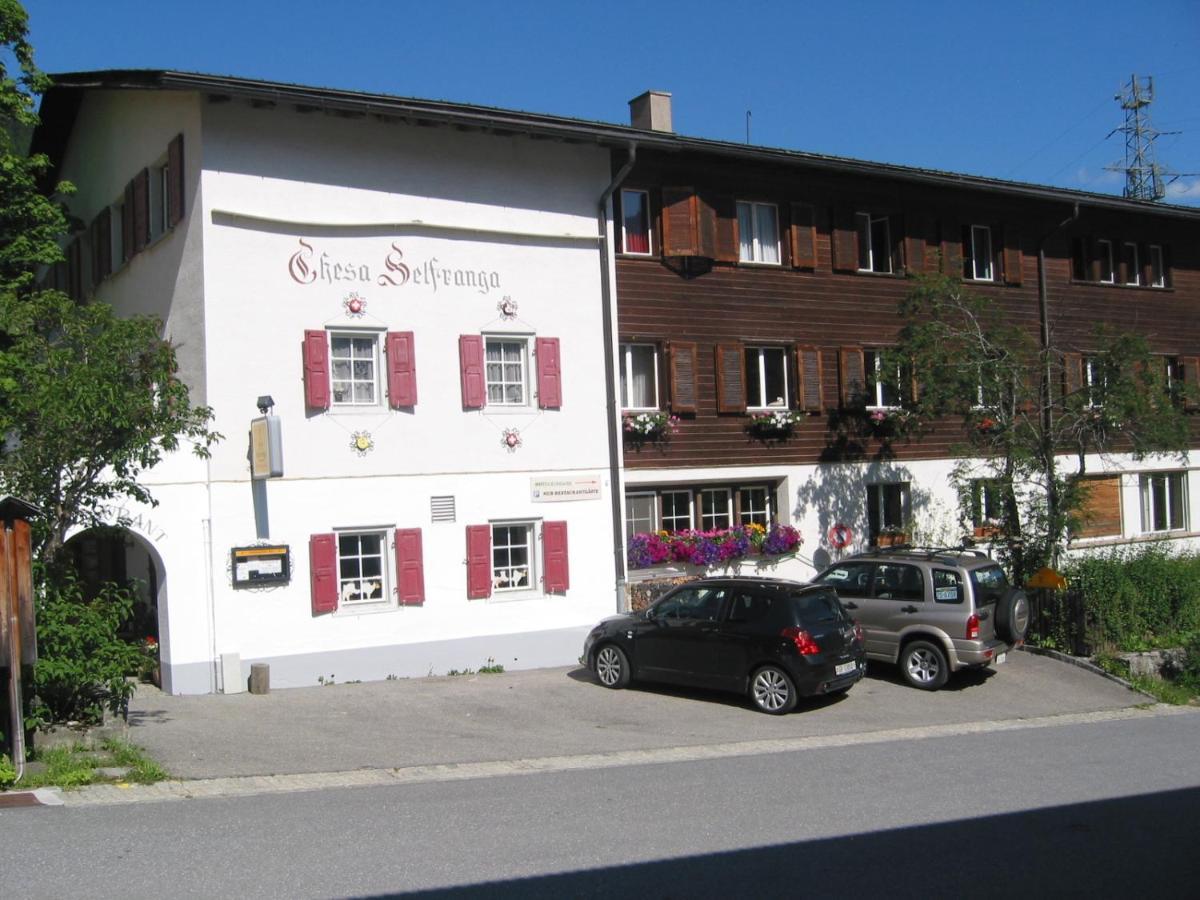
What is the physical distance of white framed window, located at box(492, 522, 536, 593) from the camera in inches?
709

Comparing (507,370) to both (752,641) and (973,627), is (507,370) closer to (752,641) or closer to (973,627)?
(752,641)

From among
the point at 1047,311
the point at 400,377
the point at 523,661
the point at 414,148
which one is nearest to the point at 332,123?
the point at 414,148

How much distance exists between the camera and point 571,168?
62.1ft

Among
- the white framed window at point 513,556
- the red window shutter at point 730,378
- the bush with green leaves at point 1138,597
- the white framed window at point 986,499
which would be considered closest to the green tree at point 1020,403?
the white framed window at point 986,499

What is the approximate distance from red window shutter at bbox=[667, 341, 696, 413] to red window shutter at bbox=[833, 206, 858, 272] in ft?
12.9

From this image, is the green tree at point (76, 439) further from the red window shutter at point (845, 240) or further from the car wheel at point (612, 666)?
the red window shutter at point (845, 240)

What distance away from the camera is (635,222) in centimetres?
2011

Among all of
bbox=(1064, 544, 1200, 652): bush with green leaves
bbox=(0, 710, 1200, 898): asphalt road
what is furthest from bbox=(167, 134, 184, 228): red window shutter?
bbox=(1064, 544, 1200, 652): bush with green leaves

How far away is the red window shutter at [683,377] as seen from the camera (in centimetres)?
2000

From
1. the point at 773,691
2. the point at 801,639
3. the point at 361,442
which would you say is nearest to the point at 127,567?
the point at 361,442

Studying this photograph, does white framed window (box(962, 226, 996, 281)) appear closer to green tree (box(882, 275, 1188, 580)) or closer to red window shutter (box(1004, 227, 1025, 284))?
red window shutter (box(1004, 227, 1025, 284))

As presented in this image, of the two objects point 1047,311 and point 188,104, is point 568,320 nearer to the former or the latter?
point 188,104

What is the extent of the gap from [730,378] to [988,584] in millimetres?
5925

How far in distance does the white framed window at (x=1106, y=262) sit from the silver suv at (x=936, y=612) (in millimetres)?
12663
